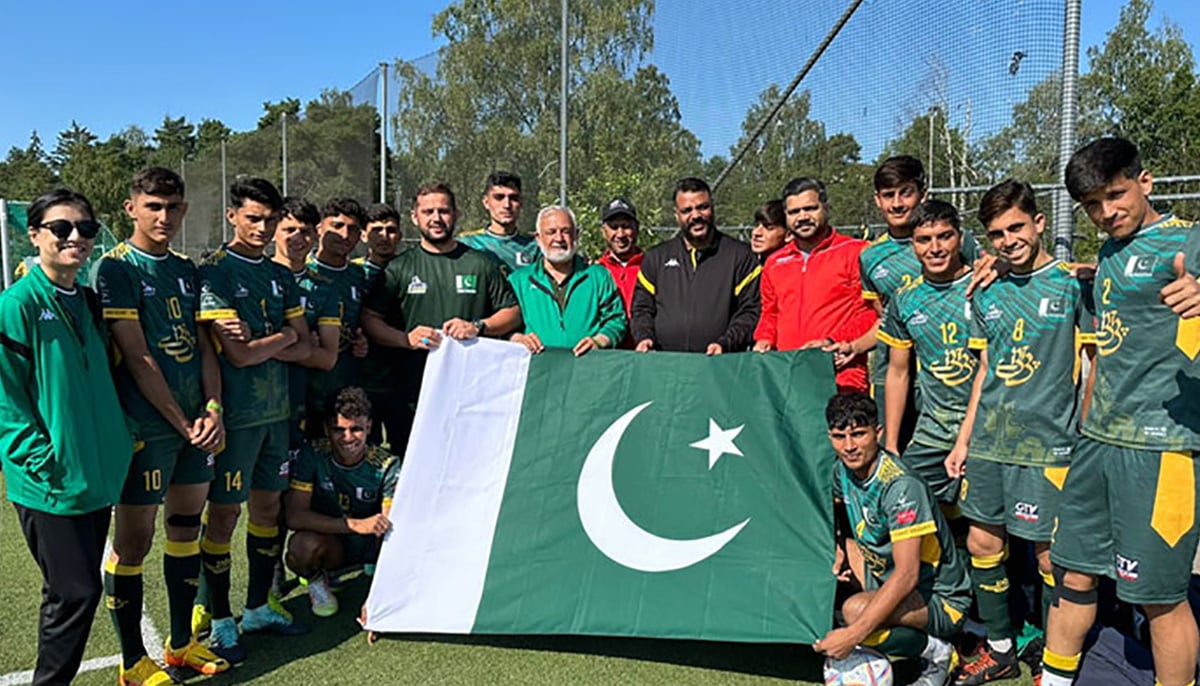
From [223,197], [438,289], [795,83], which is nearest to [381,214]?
[438,289]

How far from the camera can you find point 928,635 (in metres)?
3.48

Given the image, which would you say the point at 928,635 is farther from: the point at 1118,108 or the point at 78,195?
the point at 1118,108

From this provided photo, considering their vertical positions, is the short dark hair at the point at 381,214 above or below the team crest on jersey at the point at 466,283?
→ above

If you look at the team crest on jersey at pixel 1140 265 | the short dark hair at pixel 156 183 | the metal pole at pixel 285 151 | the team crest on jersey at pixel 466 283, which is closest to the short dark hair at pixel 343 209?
the team crest on jersey at pixel 466 283

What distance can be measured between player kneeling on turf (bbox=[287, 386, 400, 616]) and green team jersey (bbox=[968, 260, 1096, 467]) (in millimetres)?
2854

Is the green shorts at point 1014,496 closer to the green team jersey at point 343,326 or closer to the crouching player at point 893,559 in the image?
the crouching player at point 893,559

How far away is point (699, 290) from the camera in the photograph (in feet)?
15.2

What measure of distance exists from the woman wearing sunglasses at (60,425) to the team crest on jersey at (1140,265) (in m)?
3.56

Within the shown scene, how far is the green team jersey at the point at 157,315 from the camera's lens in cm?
320

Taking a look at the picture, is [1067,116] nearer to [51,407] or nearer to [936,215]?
[936,215]

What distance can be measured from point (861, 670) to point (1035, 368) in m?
1.37

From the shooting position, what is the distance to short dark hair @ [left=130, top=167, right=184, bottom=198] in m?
3.26

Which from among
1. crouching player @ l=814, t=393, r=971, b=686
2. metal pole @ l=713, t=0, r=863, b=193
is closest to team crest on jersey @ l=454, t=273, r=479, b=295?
crouching player @ l=814, t=393, r=971, b=686

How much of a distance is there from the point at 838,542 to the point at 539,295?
6.37 feet
